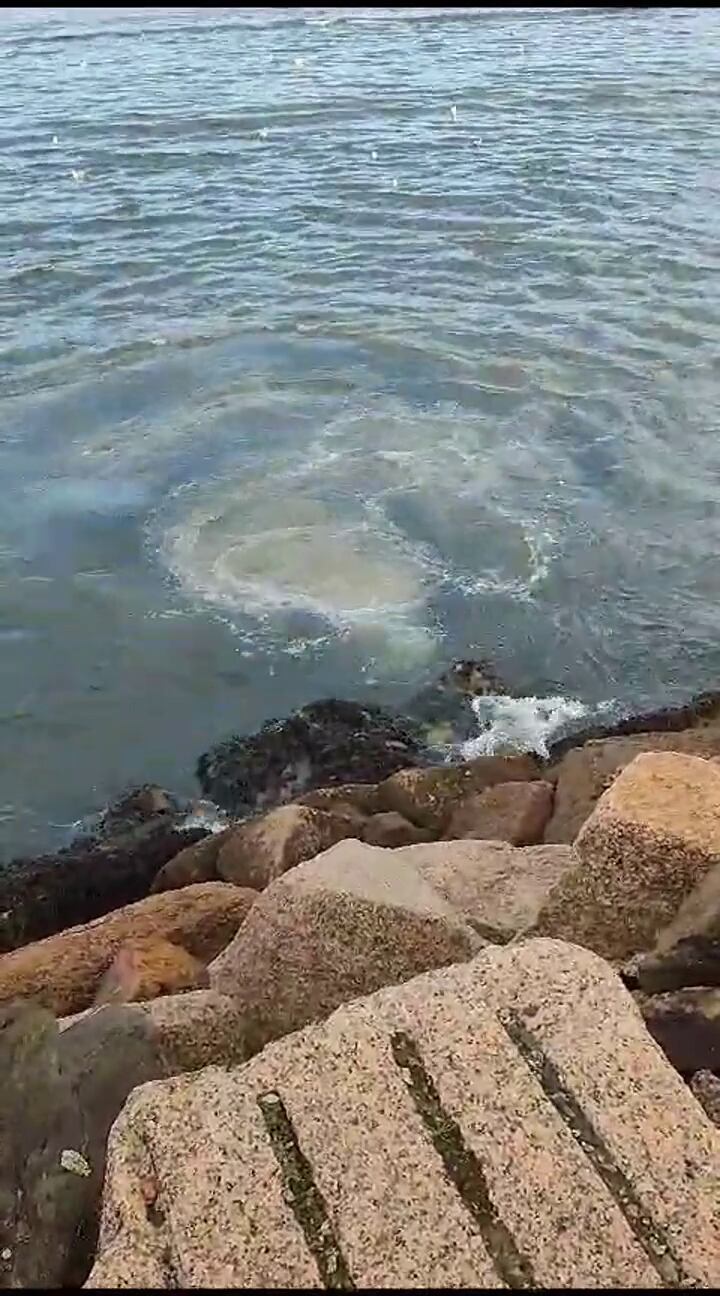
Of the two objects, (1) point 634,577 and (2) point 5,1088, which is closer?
(2) point 5,1088

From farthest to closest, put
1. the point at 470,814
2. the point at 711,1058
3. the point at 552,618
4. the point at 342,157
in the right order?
the point at 342,157 < the point at 552,618 < the point at 470,814 < the point at 711,1058

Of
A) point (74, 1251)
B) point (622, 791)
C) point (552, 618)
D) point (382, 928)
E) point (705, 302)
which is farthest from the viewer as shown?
point (705, 302)

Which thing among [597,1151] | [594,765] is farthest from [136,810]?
[597,1151]

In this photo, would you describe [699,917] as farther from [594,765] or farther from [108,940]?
[594,765]

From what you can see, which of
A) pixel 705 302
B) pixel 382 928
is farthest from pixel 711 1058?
pixel 705 302

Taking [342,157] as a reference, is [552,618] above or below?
below

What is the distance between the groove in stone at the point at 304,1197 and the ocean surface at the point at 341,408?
6922 mm

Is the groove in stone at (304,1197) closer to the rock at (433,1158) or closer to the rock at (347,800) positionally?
the rock at (433,1158)

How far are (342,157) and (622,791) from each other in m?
22.4

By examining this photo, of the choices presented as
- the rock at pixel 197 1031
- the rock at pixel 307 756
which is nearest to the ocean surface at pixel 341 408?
the rock at pixel 307 756

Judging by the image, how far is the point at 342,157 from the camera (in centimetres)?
2642

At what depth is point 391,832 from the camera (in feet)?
32.7

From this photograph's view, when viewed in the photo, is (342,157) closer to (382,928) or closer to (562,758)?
(562,758)

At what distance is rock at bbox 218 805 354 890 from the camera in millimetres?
9383
